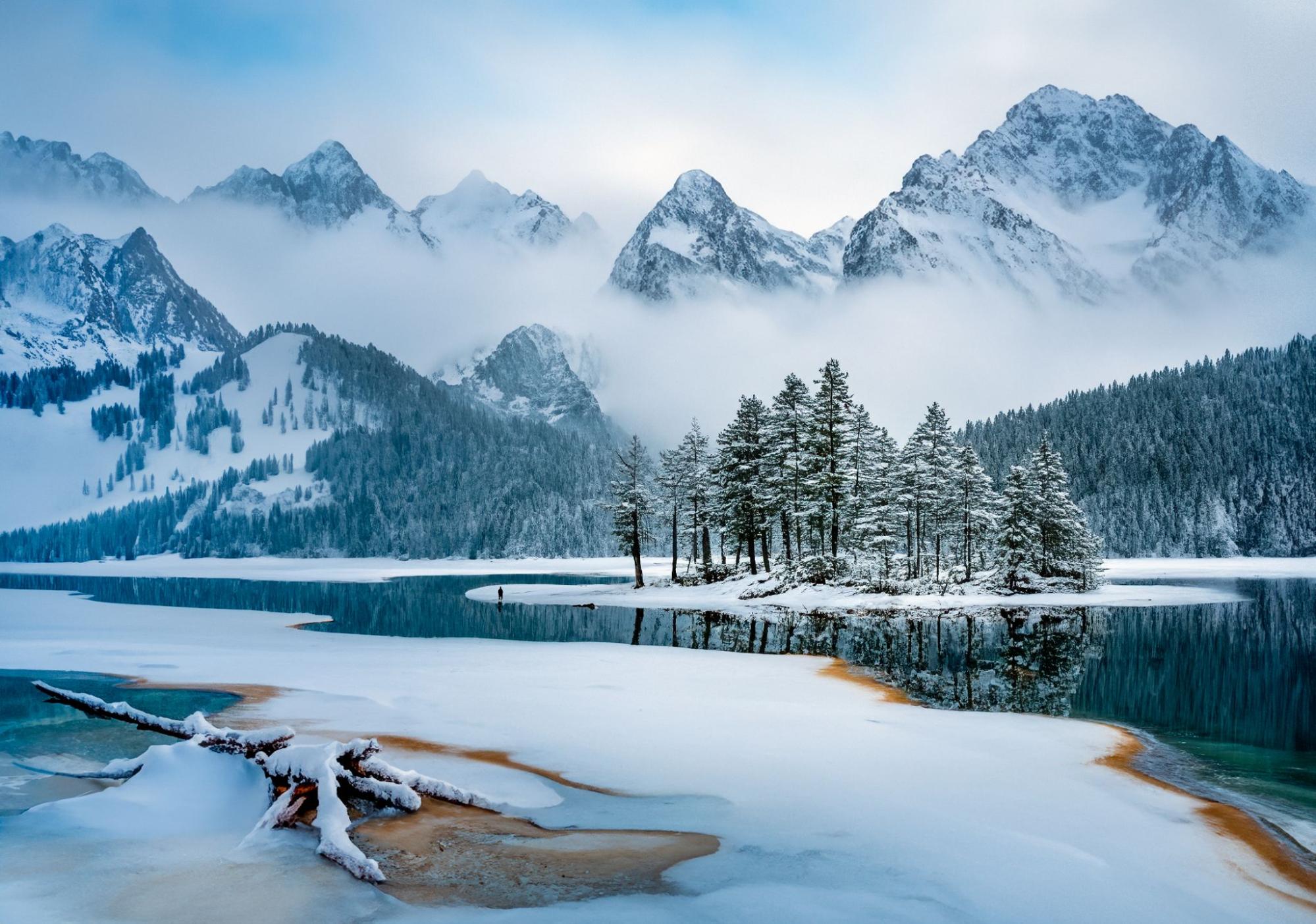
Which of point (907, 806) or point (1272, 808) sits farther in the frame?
point (1272, 808)

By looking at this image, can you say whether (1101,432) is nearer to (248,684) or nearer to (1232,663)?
(1232,663)

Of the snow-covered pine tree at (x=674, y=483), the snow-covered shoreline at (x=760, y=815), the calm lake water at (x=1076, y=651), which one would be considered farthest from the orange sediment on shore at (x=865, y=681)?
the snow-covered pine tree at (x=674, y=483)

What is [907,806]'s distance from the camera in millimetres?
11570

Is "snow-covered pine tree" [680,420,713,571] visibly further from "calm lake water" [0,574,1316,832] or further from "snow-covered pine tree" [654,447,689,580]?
"calm lake water" [0,574,1316,832]

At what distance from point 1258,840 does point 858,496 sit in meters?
55.2

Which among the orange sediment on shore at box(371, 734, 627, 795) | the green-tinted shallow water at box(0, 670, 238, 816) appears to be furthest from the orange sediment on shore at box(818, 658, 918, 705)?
the green-tinted shallow water at box(0, 670, 238, 816)

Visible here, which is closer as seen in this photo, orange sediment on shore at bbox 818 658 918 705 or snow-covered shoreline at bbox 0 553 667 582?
orange sediment on shore at bbox 818 658 918 705

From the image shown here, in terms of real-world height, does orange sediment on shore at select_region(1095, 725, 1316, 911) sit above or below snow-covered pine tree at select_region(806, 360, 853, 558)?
below

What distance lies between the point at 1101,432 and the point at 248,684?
162478mm

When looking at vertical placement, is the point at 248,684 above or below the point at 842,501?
below

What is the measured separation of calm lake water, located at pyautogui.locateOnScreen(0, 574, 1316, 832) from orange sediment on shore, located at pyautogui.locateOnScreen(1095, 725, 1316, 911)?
0.88 metres

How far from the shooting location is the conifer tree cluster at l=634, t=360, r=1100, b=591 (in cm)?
5944

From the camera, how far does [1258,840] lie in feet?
36.2

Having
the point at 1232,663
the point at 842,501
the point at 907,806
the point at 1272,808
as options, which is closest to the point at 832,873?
the point at 907,806
